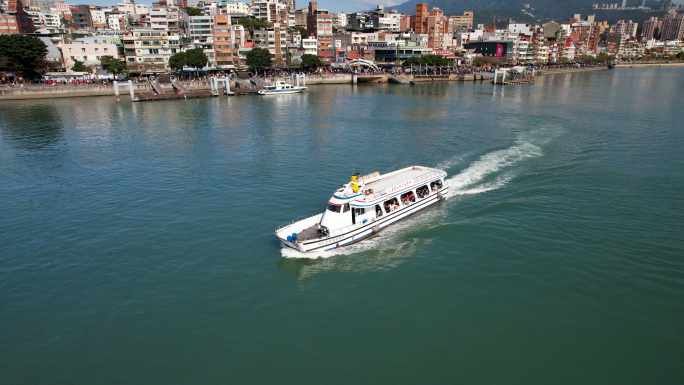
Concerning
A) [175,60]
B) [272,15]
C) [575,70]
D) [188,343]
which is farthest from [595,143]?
[575,70]

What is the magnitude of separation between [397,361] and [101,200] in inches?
886

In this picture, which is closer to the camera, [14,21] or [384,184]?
[384,184]

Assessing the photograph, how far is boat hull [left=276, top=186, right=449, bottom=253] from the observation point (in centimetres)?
1920

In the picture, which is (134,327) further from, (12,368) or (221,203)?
(221,203)

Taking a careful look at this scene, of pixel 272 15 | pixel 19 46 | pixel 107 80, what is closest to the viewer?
pixel 19 46

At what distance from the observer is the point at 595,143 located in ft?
131

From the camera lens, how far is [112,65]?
9344 centimetres

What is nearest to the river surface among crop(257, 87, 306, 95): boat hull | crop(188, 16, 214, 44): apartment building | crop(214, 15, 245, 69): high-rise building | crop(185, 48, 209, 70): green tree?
crop(257, 87, 306, 95): boat hull

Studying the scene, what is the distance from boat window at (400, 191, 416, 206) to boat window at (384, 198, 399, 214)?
0.55 meters

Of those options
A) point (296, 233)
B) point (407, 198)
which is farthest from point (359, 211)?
point (407, 198)

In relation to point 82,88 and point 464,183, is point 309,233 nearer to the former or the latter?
point 464,183

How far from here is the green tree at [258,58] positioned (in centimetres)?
10119

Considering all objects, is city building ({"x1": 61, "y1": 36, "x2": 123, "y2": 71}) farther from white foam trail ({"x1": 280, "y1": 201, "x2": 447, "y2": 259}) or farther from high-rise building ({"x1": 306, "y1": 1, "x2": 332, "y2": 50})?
white foam trail ({"x1": 280, "y1": 201, "x2": 447, "y2": 259})

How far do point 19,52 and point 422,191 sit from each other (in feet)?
291
